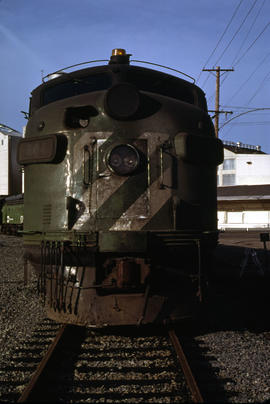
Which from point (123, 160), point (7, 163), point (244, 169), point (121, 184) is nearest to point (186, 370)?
point (121, 184)

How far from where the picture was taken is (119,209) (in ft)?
14.8

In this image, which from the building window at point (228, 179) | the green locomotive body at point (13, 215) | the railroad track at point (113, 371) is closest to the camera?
the railroad track at point (113, 371)

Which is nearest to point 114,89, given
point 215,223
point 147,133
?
point 147,133

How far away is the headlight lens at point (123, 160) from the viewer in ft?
14.7

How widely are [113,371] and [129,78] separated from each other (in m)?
3.67

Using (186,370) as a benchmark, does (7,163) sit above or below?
above

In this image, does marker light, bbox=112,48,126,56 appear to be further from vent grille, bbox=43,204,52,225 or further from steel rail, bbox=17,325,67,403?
steel rail, bbox=17,325,67,403

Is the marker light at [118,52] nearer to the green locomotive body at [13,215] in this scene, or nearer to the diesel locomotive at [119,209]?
the diesel locomotive at [119,209]

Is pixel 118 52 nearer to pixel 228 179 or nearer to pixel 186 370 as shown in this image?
pixel 186 370

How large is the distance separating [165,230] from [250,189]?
99.8 ft

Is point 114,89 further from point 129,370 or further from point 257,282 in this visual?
point 257,282

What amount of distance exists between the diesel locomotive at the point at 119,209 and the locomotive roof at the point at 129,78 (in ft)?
1.85

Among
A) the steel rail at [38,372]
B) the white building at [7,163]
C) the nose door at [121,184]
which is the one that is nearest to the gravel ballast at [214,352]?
the steel rail at [38,372]

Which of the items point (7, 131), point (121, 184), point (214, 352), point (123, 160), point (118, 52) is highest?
point (7, 131)
